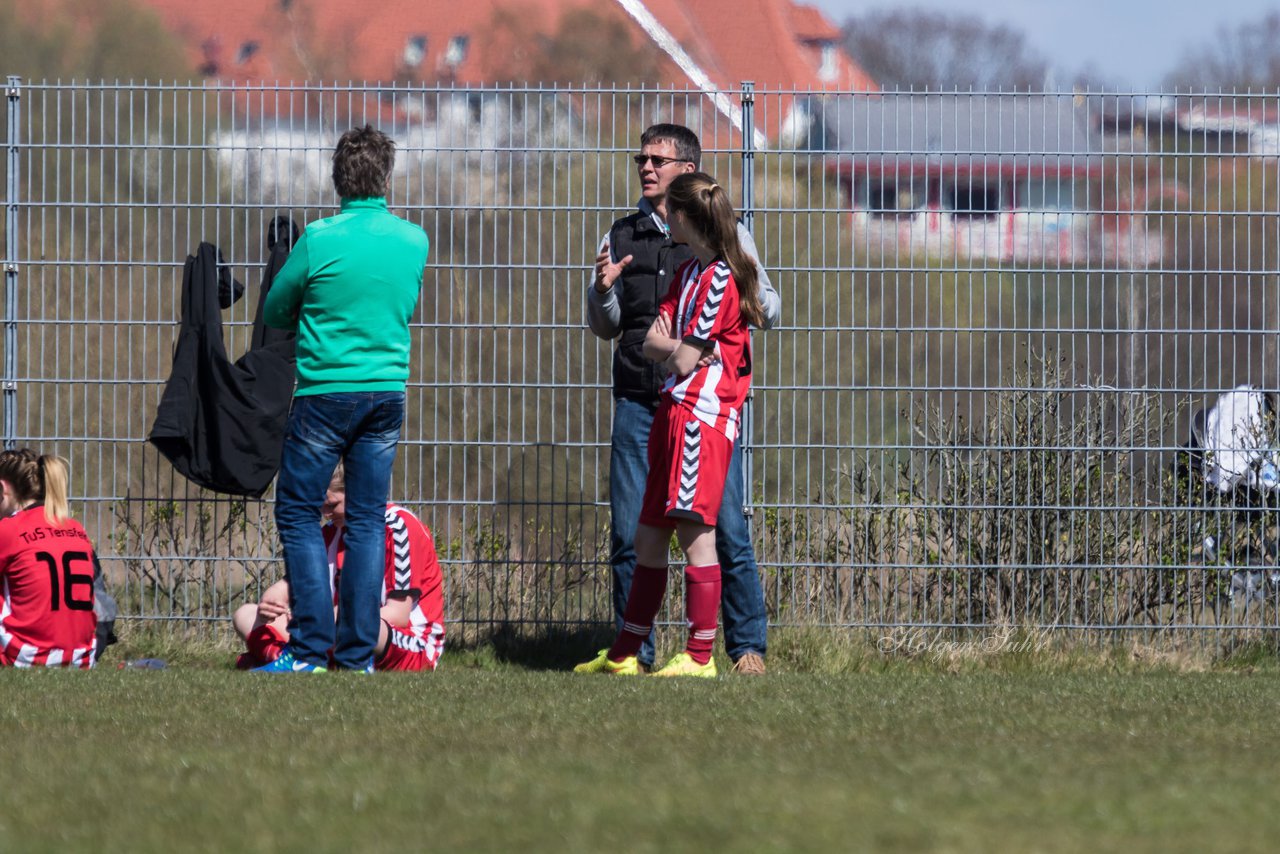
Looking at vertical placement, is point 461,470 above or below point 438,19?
below

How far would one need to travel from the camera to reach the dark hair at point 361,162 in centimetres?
600

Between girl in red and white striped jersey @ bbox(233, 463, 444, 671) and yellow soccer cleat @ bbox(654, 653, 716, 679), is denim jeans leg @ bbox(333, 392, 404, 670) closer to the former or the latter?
girl in red and white striped jersey @ bbox(233, 463, 444, 671)

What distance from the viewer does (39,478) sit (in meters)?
6.48

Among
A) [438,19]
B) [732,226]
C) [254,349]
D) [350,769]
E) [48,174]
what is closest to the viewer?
[350,769]

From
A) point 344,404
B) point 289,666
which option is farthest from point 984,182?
point 289,666

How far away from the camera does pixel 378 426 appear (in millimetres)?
5977

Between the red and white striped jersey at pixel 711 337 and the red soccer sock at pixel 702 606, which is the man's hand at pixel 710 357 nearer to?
the red and white striped jersey at pixel 711 337

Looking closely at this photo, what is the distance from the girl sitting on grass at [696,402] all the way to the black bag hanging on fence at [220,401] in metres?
1.80

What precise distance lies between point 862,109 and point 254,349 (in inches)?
108

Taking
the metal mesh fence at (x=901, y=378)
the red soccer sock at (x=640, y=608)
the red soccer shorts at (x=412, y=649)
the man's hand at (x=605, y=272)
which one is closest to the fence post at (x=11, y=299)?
the metal mesh fence at (x=901, y=378)

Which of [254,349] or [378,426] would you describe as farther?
[254,349]

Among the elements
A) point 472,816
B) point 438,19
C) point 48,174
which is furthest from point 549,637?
point 438,19

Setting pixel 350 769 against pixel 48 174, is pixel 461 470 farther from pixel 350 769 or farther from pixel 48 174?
pixel 350 769

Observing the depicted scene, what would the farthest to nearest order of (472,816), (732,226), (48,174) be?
(48,174) < (732,226) < (472,816)
